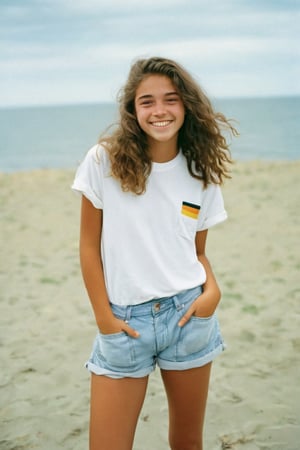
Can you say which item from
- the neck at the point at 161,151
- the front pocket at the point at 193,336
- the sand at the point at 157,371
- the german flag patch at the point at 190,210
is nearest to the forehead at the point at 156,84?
the neck at the point at 161,151

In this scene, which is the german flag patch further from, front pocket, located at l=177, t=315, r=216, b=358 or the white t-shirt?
front pocket, located at l=177, t=315, r=216, b=358

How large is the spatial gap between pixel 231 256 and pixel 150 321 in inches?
190

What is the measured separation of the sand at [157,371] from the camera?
329 centimetres

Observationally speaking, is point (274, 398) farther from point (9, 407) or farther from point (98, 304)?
point (98, 304)

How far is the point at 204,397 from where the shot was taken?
7.36 ft

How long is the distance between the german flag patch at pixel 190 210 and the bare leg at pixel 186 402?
0.62m

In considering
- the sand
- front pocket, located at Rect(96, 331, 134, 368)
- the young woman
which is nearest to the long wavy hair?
the young woman

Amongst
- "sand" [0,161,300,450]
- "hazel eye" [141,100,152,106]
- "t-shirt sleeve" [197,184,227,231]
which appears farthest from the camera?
"sand" [0,161,300,450]

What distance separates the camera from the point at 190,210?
6.98 ft

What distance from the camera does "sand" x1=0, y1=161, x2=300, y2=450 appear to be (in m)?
3.29

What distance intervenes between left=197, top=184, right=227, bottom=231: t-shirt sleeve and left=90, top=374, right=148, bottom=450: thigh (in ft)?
2.28

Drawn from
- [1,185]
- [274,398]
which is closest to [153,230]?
[274,398]

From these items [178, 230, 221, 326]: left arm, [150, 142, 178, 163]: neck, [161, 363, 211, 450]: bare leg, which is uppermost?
[150, 142, 178, 163]: neck

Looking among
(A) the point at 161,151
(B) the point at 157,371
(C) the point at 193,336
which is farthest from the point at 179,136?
(B) the point at 157,371
